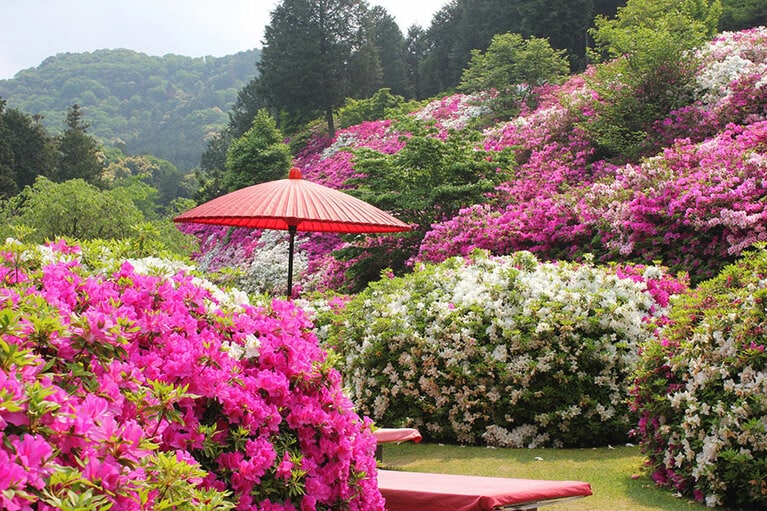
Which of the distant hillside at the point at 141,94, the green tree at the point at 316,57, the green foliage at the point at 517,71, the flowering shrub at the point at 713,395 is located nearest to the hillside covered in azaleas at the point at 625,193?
the flowering shrub at the point at 713,395

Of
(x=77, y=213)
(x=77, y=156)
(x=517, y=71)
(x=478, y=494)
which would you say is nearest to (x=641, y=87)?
(x=517, y=71)

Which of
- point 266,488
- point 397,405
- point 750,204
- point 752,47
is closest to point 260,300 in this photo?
point 266,488

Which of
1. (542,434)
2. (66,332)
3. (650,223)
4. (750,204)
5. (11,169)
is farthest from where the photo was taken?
(11,169)

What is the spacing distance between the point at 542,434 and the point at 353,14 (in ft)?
95.3

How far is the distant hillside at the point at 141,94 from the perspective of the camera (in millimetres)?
99438

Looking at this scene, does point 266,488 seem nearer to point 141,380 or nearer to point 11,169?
point 141,380

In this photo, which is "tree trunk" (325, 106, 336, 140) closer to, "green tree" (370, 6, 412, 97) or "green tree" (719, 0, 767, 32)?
"green tree" (370, 6, 412, 97)

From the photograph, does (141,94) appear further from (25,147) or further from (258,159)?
(258,159)

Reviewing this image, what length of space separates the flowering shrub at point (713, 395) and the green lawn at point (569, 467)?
180 mm

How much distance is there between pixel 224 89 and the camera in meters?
120

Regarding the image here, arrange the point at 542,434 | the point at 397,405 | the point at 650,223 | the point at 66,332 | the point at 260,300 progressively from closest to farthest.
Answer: the point at 66,332 < the point at 260,300 < the point at 542,434 < the point at 397,405 < the point at 650,223

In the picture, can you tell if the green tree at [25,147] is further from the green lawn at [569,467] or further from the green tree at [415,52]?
the green lawn at [569,467]

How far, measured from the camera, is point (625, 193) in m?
8.96

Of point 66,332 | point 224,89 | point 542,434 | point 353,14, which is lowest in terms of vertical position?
point 542,434
